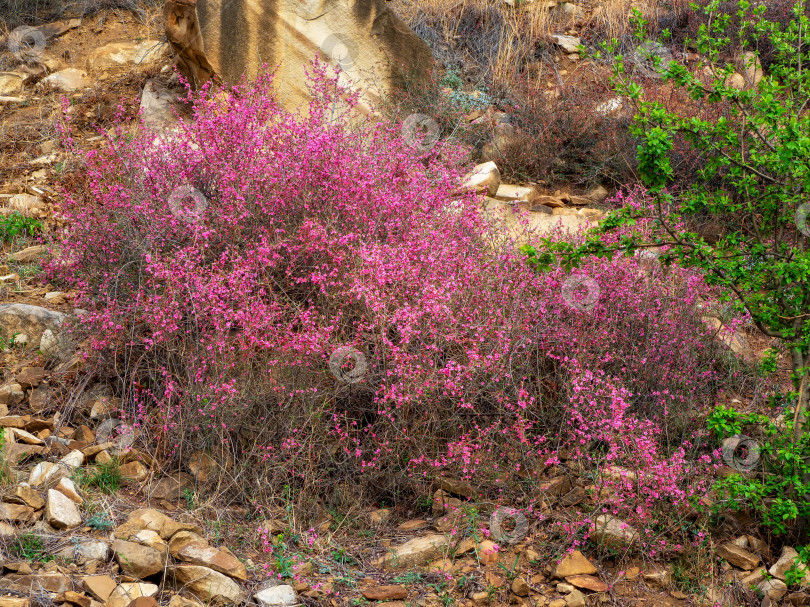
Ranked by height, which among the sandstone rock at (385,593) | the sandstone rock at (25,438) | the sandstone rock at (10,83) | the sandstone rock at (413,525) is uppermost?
the sandstone rock at (10,83)

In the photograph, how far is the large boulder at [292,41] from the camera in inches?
262

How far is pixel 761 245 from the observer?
3.30 metres

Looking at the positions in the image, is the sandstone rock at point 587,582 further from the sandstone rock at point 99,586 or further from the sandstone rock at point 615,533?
the sandstone rock at point 99,586

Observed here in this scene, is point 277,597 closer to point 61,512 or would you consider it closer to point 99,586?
point 99,586

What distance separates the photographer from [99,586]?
8.61ft

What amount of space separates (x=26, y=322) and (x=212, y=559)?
226 cm

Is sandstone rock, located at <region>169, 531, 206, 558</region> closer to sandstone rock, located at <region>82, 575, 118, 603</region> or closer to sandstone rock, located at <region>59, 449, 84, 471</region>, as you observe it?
sandstone rock, located at <region>82, 575, 118, 603</region>

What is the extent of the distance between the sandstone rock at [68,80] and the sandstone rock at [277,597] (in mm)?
6566

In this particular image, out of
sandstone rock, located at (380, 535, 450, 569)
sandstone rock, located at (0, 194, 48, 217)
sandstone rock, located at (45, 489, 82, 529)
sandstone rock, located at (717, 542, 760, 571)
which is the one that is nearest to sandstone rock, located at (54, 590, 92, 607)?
sandstone rock, located at (45, 489, 82, 529)

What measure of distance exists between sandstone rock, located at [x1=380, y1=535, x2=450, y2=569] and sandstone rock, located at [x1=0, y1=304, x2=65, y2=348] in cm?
246

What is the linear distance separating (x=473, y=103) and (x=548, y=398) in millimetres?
4661

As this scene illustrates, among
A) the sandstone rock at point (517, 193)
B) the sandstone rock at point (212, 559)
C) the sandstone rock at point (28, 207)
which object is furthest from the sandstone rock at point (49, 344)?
the sandstone rock at point (517, 193)

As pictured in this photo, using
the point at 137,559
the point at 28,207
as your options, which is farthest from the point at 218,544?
the point at 28,207

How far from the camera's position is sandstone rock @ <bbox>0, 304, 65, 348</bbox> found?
4.37 metres
